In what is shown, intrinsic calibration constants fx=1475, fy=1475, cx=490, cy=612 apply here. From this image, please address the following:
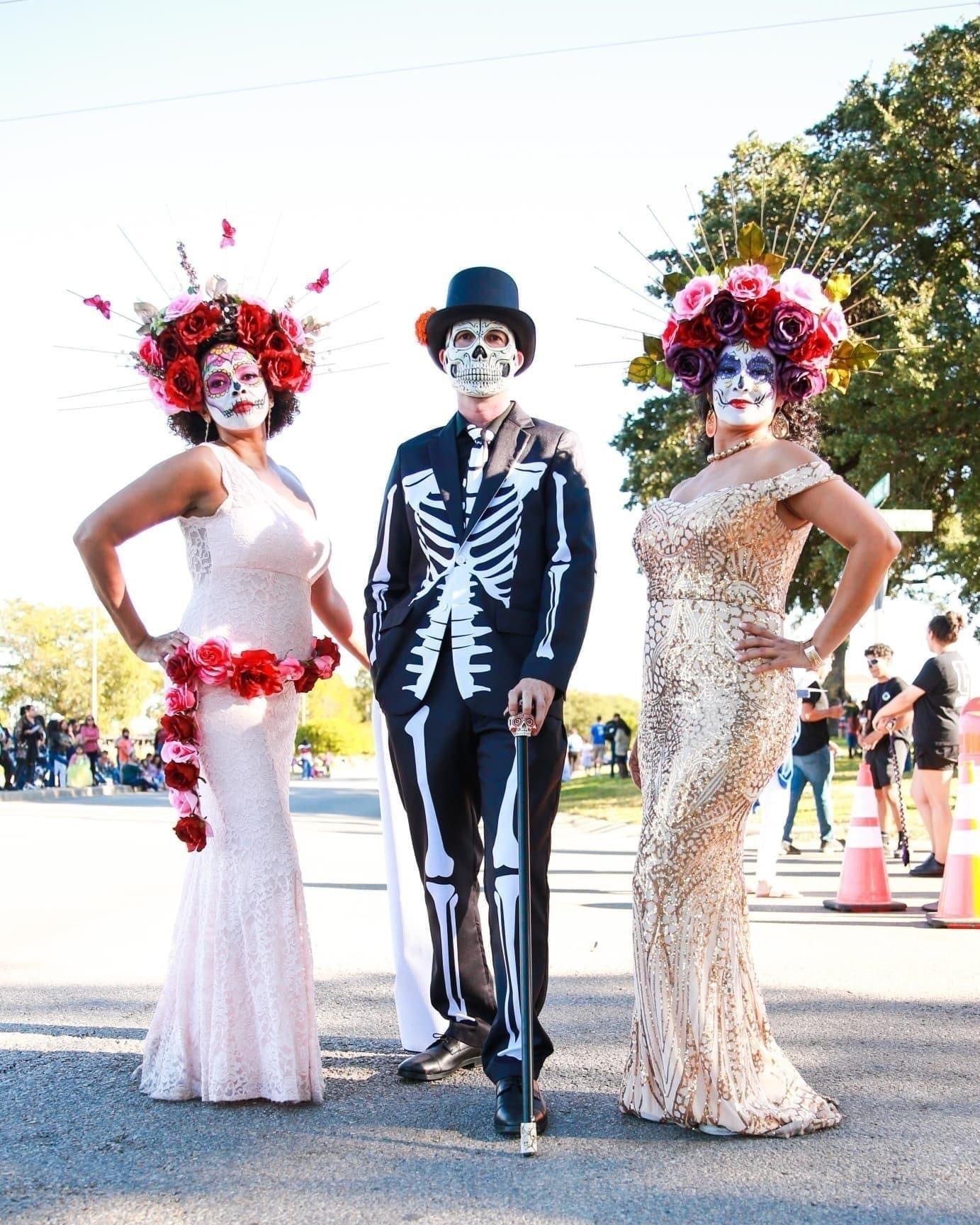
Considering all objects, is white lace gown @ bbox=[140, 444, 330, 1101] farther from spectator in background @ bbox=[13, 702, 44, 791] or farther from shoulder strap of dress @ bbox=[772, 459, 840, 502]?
spectator in background @ bbox=[13, 702, 44, 791]

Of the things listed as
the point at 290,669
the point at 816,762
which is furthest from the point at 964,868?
the point at 290,669

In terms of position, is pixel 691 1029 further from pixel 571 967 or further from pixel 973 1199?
pixel 571 967

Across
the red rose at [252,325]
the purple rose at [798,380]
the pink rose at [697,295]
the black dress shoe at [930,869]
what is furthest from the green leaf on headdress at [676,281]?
the black dress shoe at [930,869]

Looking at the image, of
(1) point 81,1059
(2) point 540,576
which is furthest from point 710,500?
(1) point 81,1059

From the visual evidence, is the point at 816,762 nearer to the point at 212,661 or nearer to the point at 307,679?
the point at 307,679

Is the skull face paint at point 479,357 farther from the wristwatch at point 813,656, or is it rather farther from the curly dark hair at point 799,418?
the wristwatch at point 813,656

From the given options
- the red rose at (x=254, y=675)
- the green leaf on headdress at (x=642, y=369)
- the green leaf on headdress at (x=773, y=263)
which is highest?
the green leaf on headdress at (x=773, y=263)

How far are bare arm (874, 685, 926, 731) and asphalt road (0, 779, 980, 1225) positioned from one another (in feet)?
9.55

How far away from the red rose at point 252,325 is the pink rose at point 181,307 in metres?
0.15

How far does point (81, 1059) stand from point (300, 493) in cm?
219

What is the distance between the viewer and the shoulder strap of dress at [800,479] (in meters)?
4.44

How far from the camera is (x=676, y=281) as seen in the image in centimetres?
497

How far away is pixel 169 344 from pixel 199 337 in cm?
12

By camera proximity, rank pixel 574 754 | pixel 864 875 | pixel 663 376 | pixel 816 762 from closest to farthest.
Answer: pixel 663 376, pixel 864 875, pixel 816 762, pixel 574 754
